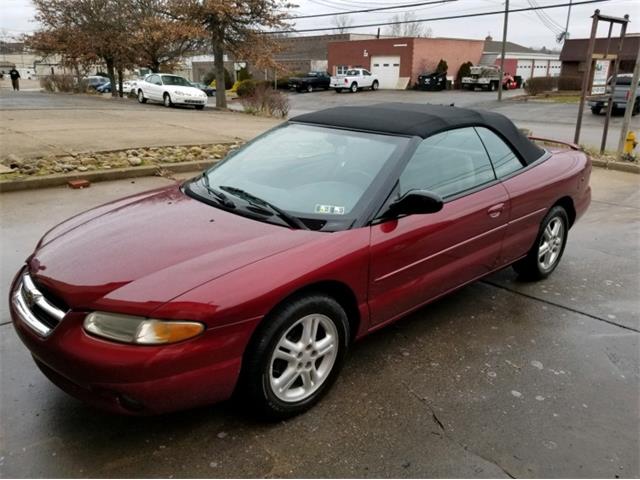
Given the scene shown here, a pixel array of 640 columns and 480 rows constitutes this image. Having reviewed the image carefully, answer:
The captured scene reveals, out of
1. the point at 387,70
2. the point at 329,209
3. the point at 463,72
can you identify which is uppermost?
the point at 387,70

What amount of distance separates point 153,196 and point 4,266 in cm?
187

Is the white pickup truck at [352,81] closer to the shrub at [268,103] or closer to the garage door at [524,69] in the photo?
the garage door at [524,69]

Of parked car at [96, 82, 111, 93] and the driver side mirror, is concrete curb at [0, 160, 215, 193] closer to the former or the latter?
the driver side mirror

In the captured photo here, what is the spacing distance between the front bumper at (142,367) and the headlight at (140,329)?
0.09 feet

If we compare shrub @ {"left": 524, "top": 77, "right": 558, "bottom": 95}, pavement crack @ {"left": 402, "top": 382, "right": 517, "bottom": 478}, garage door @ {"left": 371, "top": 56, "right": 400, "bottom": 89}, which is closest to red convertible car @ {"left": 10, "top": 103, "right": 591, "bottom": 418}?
pavement crack @ {"left": 402, "top": 382, "right": 517, "bottom": 478}

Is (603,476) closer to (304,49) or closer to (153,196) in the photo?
(153,196)

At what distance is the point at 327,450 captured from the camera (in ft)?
8.14

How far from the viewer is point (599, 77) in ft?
35.5

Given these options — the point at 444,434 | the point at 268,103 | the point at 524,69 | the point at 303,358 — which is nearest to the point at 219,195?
the point at 303,358

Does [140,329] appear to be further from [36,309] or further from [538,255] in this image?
[538,255]

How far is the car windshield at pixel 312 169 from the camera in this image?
10.0 feet

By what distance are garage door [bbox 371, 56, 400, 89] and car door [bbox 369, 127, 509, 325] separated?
46576 millimetres

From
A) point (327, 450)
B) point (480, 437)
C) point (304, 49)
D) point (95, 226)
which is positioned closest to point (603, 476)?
point (480, 437)

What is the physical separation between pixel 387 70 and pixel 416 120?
4771 cm
